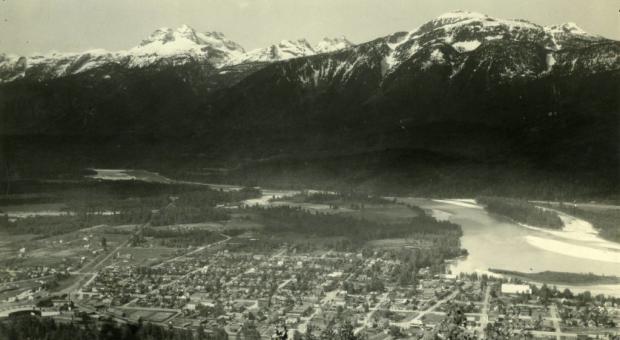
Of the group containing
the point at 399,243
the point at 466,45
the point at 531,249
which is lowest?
the point at 531,249

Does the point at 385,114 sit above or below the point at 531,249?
above

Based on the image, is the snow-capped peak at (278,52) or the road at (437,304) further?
the snow-capped peak at (278,52)

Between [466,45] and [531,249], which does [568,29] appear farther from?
[531,249]

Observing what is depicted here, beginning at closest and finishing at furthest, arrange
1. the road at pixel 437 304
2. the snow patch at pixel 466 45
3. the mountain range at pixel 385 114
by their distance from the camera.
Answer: the road at pixel 437 304
the mountain range at pixel 385 114
the snow patch at pixel 466 45

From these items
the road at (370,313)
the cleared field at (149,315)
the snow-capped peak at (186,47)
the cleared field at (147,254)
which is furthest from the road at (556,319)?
the snow-capped peak at (186,47)

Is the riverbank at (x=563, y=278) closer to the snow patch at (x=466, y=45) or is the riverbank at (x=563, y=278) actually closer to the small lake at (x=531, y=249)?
the small lake at (x=531, y=249)

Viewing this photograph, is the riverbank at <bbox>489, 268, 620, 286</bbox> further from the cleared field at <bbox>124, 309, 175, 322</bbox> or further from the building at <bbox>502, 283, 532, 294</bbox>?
the cleared field at <bbox>124, 309, 175, 322</bbox>

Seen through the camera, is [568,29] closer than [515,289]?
No

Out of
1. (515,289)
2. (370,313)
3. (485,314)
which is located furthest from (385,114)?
(370,313)

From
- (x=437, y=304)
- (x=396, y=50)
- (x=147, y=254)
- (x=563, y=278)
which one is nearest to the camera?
(x=437, y=304)
